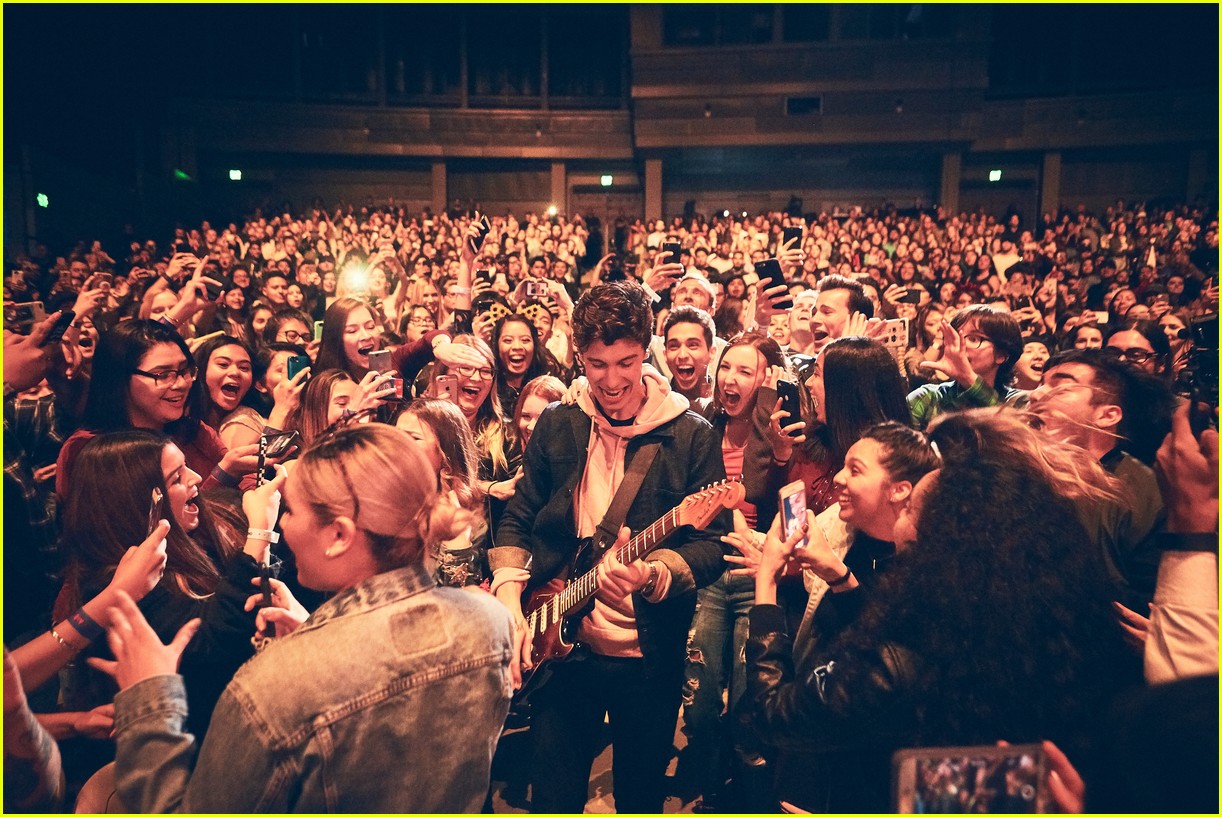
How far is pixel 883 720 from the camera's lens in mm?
1780

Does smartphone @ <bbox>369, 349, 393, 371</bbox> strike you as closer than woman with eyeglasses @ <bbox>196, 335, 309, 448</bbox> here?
Yes

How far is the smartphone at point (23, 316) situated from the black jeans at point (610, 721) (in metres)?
2.96

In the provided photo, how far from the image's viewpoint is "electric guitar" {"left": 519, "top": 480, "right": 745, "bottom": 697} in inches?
95.1

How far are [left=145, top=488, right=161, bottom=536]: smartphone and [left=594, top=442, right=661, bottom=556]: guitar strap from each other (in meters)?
1.33

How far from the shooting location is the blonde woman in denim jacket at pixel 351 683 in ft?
4.51

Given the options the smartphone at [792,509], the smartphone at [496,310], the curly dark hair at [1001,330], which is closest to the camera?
the smartphone at [792,509]

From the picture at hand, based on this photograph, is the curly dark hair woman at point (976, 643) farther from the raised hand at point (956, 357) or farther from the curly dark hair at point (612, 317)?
the raised hand at point (956, 357)

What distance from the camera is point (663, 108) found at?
1978cm

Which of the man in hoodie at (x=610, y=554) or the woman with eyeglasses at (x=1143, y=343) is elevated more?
the woman with eyeglasses at (x=1143, y=343)

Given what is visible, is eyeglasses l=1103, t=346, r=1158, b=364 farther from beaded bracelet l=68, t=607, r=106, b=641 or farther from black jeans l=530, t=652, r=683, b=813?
beaded bracelet l=68, t=607, r=106, b=641

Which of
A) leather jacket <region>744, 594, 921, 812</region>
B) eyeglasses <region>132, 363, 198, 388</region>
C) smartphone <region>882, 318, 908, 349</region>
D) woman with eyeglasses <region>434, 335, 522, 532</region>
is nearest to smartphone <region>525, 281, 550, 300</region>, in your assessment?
woman with eyeglasses <region>434, 335, 522, 532</region>

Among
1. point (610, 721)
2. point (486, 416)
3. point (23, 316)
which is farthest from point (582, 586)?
point (23, 316)

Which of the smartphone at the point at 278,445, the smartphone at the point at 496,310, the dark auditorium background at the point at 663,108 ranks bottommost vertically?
the smartphone at the point at 278,445

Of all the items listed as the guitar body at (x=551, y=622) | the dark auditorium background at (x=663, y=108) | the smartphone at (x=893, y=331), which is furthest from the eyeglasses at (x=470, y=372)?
the dark auditorium background at (x=663, y=108)
